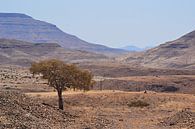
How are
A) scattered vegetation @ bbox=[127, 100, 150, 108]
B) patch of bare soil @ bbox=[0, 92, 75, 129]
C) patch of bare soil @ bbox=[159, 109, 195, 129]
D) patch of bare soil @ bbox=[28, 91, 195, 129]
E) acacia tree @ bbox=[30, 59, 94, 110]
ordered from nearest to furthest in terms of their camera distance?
patch of bare soil @ bbox=[0, 92, 75, 129] → patch of bare soil @ bbox=[159, 109, 195, 129] → patch of bare soil @ bbox=[28, 91, 195, 129] → acacia tree @ bbox=[30, 59, 94, 110] → scattered vegetation @ bbox=[127, 100, 150, 108]

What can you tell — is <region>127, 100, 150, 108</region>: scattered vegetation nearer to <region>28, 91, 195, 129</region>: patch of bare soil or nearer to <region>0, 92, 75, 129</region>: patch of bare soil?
<region>28, 91, 195, 129</region>: patch of bare soil

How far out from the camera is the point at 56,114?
39062 millimetres

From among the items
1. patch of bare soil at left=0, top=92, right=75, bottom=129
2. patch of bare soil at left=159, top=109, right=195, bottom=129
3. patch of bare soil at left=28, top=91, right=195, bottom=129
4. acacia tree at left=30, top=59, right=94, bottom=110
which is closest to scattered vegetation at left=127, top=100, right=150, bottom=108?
patch of bare soil at left=28, top=91, right=195, bottom=129

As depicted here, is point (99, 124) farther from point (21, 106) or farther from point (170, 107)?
point (170, 107)

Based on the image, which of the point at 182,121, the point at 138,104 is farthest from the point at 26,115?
the point at 138,104

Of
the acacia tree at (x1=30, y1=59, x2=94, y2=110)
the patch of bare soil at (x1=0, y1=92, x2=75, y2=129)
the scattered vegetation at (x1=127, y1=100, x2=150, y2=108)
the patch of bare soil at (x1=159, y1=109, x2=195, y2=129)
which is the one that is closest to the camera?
the patch of bare soil at (x1=0, y1=92, x2=75, y2=129)

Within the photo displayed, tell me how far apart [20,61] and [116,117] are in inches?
5659

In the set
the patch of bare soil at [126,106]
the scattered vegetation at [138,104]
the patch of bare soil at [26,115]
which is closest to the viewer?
the patch of bare soil at [26,115]

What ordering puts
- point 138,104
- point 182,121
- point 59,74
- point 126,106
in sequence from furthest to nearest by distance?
point 138,104
point 126,106
point 59,74
point 182,121

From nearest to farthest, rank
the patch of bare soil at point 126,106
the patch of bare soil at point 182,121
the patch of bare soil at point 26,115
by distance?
the patch of bare soil at point 26,115, the patch of bare soil at point 182,121, the patch of bare soil at point 126,106

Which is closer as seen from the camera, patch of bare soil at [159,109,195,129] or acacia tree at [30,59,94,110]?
Answer: patch of bare soil at [159,109,195,129]

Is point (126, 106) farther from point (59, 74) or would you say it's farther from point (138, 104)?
point (59, 74)

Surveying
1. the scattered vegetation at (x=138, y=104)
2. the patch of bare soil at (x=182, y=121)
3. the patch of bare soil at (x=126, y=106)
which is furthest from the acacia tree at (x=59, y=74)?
the patch of bare soil at (x=182, y=121)

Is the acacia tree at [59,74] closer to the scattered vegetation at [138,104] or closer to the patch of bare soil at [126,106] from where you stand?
the patch of bare soil at [126,106]
